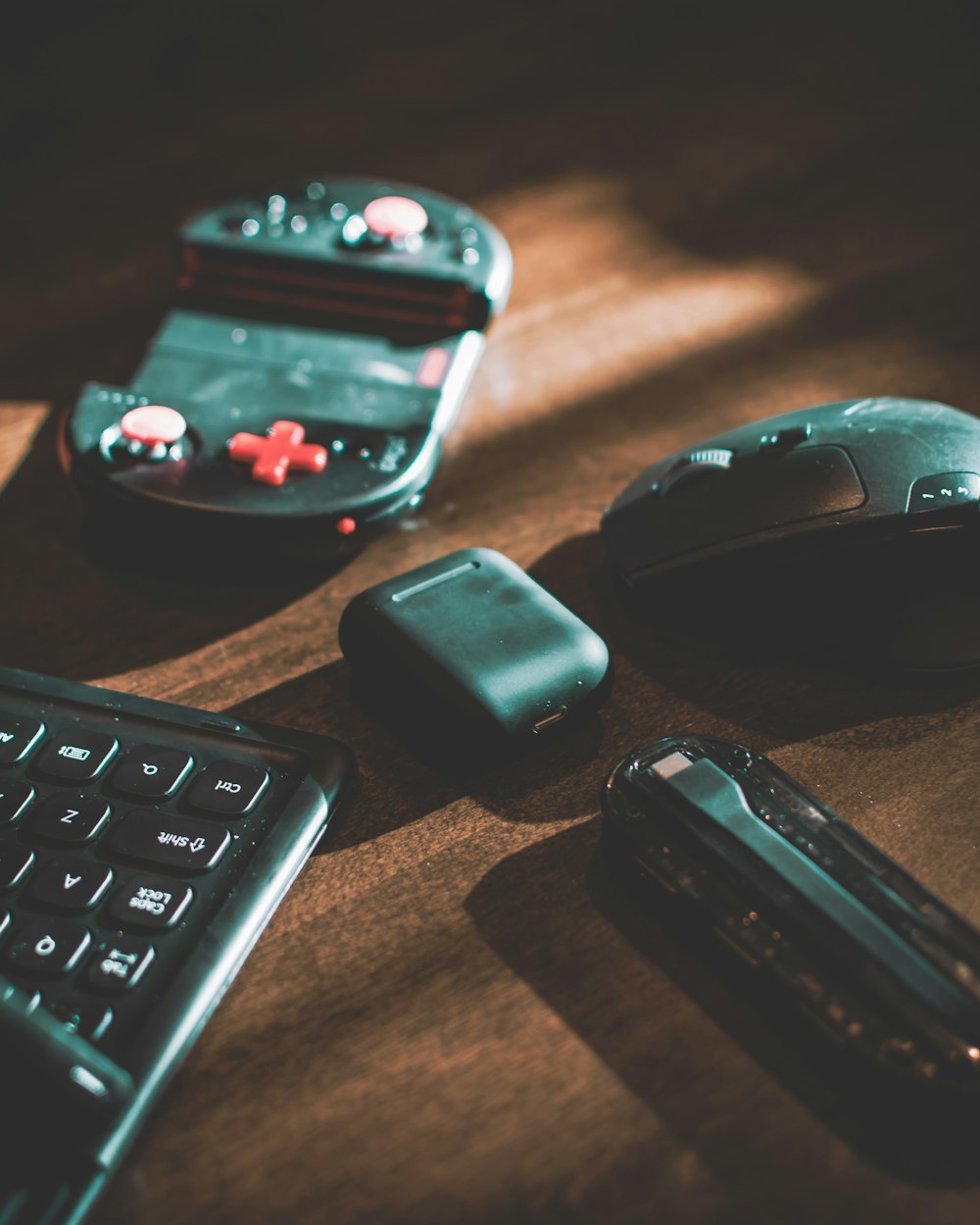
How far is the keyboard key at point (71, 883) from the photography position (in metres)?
0.37

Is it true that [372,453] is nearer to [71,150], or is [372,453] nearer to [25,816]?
[25,816]

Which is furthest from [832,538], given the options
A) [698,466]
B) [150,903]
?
[150,903]

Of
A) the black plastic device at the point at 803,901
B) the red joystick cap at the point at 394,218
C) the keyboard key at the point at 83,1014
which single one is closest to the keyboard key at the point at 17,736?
the keyboard key at the point at 83,1014

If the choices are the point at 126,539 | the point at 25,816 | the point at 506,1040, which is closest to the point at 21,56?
the point at 126,539

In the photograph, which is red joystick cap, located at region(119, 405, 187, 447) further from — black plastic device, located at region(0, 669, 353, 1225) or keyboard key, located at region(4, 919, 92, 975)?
keyboard key, located at region(4, 919, 92, 975)

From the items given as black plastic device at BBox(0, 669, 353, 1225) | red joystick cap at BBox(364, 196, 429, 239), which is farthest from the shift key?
red joystick cap at BBox(364, 196, 429, 239)

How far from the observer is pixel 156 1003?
0.35m

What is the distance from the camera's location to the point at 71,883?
1.24 ft

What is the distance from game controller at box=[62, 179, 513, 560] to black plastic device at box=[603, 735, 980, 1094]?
0.69 feet

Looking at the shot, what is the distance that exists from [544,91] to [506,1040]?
88 centimetres

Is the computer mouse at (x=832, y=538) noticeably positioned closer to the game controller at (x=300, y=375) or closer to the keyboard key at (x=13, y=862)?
the game controller at (x=300, y=375)

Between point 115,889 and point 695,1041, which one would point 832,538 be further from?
point 115,889

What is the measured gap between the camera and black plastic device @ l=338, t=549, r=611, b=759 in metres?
0.42

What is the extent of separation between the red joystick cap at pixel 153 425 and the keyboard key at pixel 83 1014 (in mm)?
275
